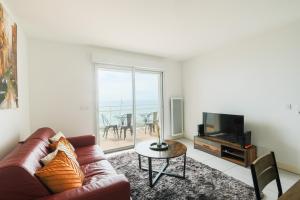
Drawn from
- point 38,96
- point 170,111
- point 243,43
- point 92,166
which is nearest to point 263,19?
point 243,43

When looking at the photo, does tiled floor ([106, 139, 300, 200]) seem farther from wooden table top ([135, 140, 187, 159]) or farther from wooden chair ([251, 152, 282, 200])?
wooden chair ([251, 152, 282, 200])

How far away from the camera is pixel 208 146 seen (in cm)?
345

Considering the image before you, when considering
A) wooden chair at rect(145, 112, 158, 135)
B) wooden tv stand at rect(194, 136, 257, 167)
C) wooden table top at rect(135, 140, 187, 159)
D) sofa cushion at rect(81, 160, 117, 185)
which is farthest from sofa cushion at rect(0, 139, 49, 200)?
wooden chair at rect(145, 112, 158, 135)

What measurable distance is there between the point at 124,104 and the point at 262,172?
3.19 metres

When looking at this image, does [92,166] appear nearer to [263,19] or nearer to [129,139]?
[129,139]

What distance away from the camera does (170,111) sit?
4.53 metres

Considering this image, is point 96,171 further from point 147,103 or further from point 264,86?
point 264,86

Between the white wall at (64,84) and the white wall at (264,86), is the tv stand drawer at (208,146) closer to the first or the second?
the white wall at (264,86)

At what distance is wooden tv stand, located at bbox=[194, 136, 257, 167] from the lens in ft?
9.20

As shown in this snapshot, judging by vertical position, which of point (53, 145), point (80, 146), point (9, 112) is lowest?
point (80, 146)

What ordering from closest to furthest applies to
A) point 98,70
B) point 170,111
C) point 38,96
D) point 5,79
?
point 5,79 → point 38,96 → point 98,70 → point 170,111

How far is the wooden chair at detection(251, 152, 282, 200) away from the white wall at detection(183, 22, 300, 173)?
194 centimetres

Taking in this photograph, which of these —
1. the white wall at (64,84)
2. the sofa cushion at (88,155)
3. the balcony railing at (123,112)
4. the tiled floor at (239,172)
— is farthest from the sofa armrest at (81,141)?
the tiled floor at (239,172)

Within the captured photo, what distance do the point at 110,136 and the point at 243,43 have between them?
365 cm
